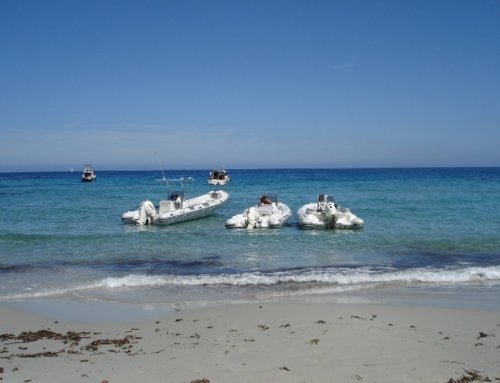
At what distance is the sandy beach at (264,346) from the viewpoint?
5688 millimetres

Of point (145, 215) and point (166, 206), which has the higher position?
point (166, 206)

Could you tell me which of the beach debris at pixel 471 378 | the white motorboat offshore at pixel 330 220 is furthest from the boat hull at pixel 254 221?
the beach debris at pixel 471 378

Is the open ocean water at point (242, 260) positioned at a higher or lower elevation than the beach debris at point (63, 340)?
lower

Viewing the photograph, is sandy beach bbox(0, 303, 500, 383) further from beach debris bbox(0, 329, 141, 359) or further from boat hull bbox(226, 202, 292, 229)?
boat hull bbox(226, 202, 292, 229)

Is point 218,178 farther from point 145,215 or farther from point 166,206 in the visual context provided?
point 145,215

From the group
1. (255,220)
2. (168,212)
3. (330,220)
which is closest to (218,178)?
(168,212)

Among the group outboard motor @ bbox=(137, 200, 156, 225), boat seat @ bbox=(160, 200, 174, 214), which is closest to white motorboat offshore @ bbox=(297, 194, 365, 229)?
boat seat @ bbox=(160, 200, 174, 214)

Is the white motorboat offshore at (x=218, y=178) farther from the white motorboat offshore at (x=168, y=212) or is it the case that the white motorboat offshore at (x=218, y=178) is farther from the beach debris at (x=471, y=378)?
the beach debris at (x=471, y=378)

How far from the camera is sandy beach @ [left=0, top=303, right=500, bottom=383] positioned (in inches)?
224

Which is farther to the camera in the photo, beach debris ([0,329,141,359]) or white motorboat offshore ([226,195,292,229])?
white motorboat offshore ([226,195,292,229])

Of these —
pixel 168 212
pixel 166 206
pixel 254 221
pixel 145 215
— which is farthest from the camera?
pixel 166 206

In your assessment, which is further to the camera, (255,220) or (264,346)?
(255,220)

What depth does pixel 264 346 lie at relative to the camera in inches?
263

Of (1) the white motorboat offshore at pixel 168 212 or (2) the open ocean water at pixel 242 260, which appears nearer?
(2) the open ocean water at pixel 242 260
